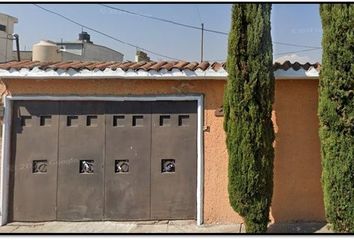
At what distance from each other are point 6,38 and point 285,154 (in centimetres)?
1495

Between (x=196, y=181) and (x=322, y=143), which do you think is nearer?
(x=322, y=143)

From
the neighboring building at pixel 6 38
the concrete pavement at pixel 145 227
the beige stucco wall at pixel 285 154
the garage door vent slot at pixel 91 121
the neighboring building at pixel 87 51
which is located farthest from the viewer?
the neighboring building at pixel 87 51

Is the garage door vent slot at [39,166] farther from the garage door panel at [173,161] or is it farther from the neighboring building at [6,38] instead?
the neighboring building at [6,38]

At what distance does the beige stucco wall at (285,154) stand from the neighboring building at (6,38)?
12.7 meters

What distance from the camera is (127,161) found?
5.93m

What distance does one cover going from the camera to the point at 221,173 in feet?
18.9

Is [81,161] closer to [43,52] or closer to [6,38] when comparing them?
[43,52]

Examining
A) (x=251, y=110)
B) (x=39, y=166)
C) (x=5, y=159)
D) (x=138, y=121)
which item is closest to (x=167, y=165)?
(x=138, y=121)

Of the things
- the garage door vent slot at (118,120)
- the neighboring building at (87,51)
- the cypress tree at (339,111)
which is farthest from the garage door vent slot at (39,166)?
the neighboring building at (87,51)

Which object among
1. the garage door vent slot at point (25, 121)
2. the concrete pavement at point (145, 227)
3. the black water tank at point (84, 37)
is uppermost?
the black water tank at point (84, 37)

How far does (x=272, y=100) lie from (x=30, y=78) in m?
3.99

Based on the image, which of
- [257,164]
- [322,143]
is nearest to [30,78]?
[257,164]

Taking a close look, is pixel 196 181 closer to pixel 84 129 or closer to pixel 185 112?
pixel 185 112

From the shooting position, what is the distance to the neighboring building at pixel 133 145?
5.69 metres
